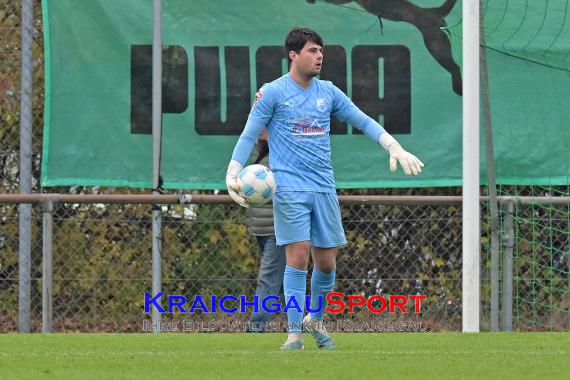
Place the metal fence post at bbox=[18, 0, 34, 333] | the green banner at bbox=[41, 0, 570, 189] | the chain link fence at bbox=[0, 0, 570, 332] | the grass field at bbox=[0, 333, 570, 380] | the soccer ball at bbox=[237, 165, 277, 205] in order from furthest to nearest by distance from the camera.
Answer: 1. the chain link fence at bbox=[0, 0, 570, 332]
2. the green banner at bbox=[41, 0, 570, 189]
3. the metal fence post at bbox=[18, 0, 34, 333]
4. the soccer ball at bbox=[237, 165, 277, 205]
5. the grass field at bbox=[0, 333, 570, 380]

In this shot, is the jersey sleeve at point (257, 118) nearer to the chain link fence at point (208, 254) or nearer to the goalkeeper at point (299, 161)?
the goalkeeper at point (299, 161)

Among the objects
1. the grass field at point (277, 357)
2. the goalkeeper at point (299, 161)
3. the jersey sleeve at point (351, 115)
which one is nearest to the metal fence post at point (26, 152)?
the grass field at point (277, 357)

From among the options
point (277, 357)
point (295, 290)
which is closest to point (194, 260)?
point (295, 290)

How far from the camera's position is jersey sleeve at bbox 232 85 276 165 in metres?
7.92

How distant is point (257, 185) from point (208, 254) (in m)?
3.25

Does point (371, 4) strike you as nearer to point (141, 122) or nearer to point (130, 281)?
point (141, 122)

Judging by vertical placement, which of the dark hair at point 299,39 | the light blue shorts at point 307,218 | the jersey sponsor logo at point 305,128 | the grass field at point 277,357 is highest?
the dark hair at point 299,39

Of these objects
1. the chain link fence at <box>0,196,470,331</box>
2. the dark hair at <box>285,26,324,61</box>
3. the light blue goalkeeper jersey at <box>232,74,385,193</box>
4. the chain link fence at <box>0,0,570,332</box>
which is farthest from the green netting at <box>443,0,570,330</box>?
the light blue goalkeeper jersey at <box>232,74,385,193</box>

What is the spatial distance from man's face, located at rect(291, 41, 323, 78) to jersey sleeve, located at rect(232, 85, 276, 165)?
22cm

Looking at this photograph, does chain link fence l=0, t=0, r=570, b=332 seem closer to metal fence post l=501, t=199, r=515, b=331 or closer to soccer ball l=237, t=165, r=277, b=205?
metal fence post l=501, t=199, r=515, b=331

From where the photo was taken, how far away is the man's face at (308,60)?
26.1 ft

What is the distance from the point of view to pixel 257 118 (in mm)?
7953

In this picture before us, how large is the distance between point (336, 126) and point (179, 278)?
177 cm

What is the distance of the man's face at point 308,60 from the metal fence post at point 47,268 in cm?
324
